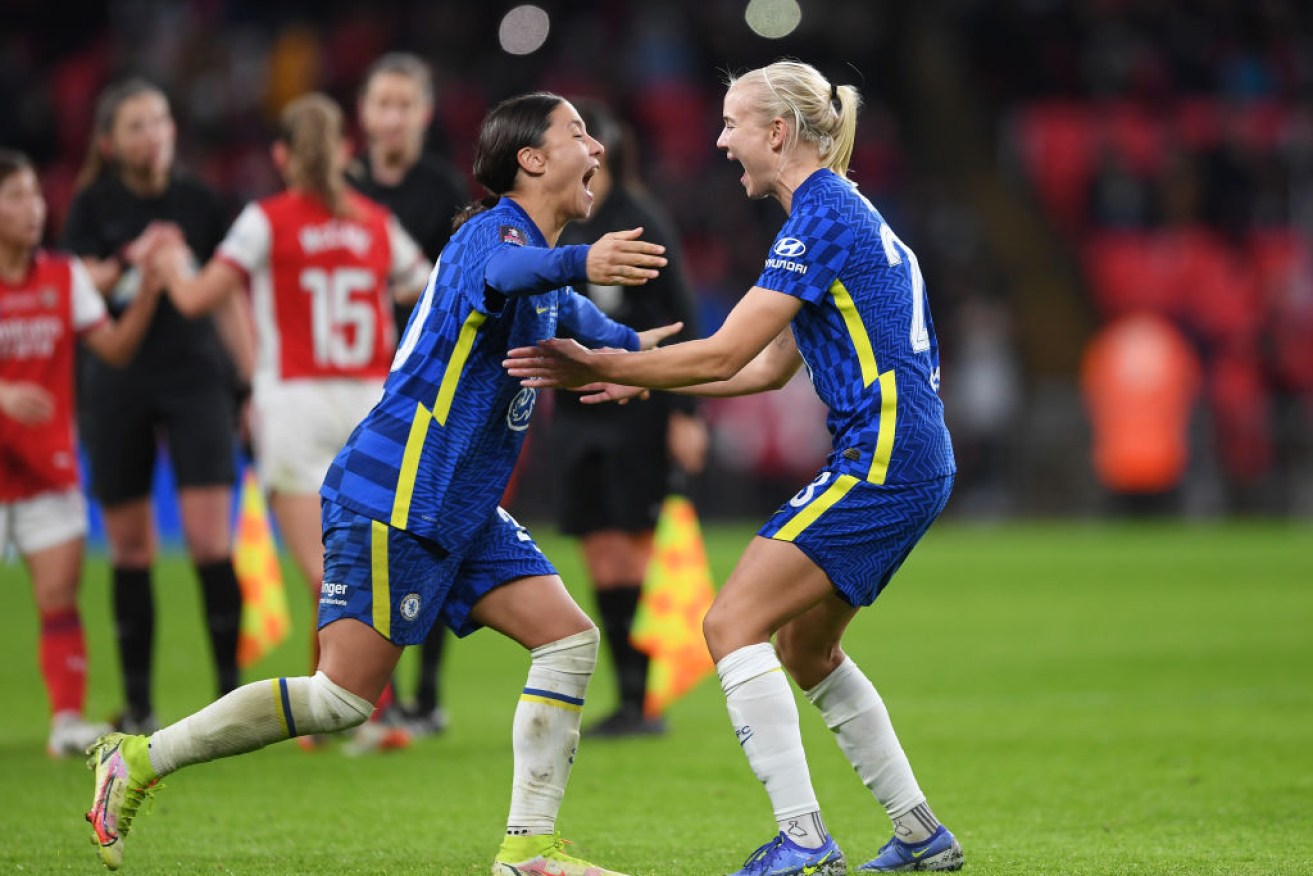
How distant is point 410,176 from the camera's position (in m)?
8.12

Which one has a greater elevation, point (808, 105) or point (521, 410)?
point (808, 105)

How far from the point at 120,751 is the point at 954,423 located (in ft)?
53.4

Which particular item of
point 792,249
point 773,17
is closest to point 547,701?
point 792,249

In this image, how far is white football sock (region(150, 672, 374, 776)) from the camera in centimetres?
474

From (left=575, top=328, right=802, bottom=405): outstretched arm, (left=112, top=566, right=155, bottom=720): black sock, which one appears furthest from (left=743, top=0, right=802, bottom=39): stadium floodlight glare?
(left=575, top=328, right=802, bottom=405): outstretched arm

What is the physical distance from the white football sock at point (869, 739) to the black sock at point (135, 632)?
12.1 feet

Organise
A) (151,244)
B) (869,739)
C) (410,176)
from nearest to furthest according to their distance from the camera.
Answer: (869,739), (151,244), (410,176)

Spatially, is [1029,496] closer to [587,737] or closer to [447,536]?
[587,737]

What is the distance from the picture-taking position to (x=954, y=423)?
20.4 meters

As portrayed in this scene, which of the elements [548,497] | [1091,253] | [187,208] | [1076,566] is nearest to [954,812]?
[187,208]

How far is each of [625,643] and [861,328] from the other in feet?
11.3

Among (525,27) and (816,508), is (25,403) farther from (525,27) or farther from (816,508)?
(525,27)

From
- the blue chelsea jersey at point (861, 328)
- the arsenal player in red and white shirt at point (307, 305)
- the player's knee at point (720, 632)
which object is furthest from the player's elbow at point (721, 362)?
the arsenal player in red and white shirt at point (307, 305)

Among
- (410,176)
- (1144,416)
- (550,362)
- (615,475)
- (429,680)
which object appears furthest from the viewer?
(1144,416)
